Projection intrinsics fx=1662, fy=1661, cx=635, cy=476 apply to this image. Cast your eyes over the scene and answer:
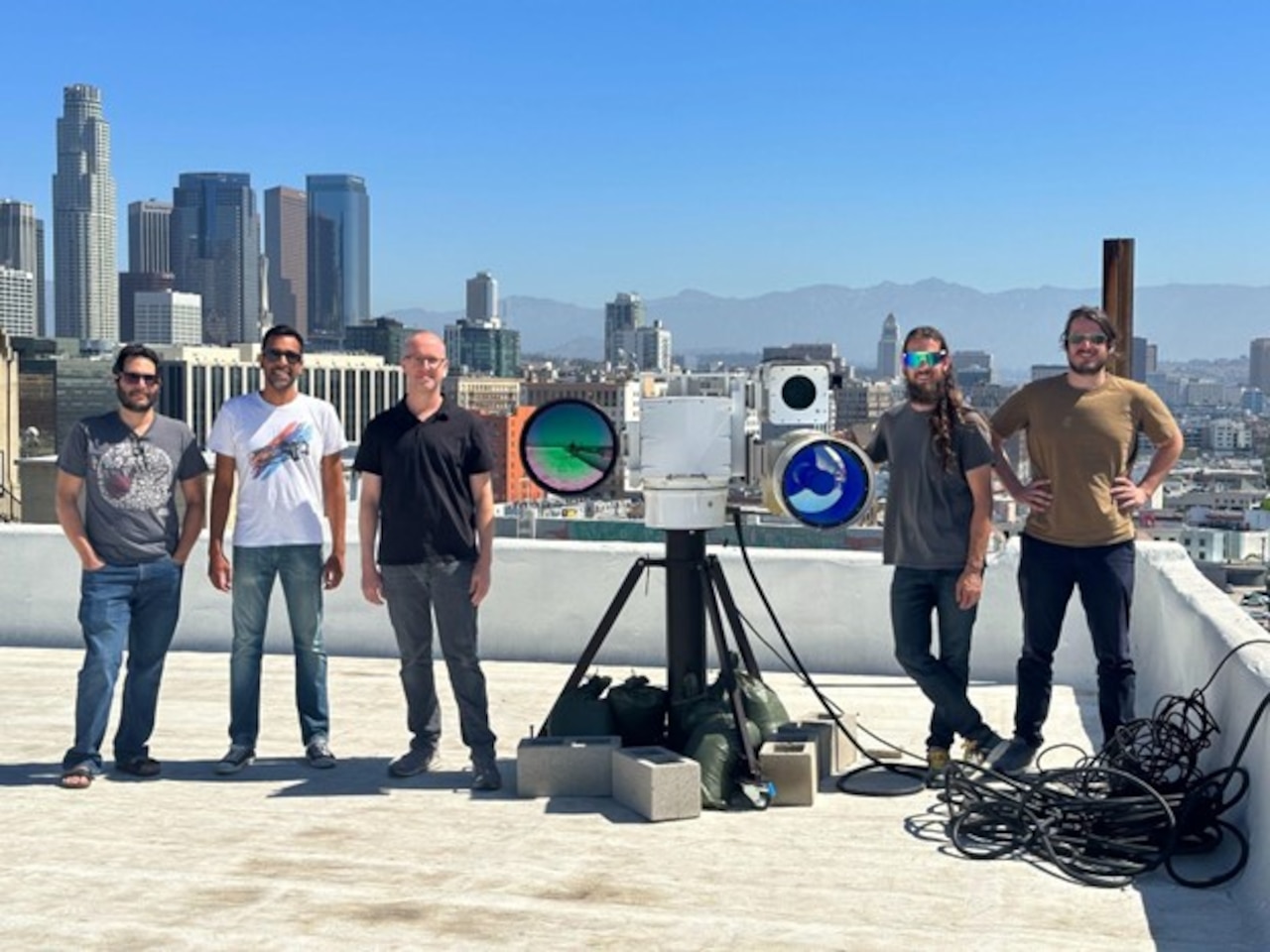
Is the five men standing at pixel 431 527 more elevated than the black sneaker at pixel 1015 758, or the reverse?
the five men standing at pixel 431 527

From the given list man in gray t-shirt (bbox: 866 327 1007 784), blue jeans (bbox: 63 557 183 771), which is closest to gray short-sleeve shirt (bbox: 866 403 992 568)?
man in gray t-shirt (bbox: 866 327 1007 784)

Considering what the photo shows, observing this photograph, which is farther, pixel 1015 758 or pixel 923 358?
pixel 1015 758

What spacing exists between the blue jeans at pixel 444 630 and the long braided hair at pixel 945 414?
1760 millimetres

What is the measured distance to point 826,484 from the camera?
588 cm

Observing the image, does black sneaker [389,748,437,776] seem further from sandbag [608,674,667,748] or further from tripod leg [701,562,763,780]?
tripod leg [701,562,763,780]

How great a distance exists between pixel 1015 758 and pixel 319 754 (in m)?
2.61

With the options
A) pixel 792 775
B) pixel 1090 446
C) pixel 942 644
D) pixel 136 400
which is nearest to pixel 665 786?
pixel 792 775

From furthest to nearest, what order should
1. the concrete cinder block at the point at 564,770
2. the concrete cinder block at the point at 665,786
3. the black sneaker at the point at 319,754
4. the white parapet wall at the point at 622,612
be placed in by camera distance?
the white parapet wall at the point at 622,612 < the black sneaker at the point at 319,754 < the concrete cinder block at the point at 564,770 < the concrete cinder block at the point at 665,786

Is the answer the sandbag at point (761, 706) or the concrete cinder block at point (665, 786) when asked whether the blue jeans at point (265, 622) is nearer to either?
the concrete cinder block at point (665, 786)

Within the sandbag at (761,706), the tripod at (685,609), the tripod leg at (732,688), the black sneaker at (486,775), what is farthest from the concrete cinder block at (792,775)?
the black sneaker at (486,775)

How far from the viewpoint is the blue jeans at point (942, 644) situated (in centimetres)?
609

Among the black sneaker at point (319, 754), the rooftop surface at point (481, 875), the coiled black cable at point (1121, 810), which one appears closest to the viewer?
the rooftop surface at point (481, 875)

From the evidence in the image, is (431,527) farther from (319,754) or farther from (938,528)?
(938,528)

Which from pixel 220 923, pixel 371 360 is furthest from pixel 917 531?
pixel 371 360
